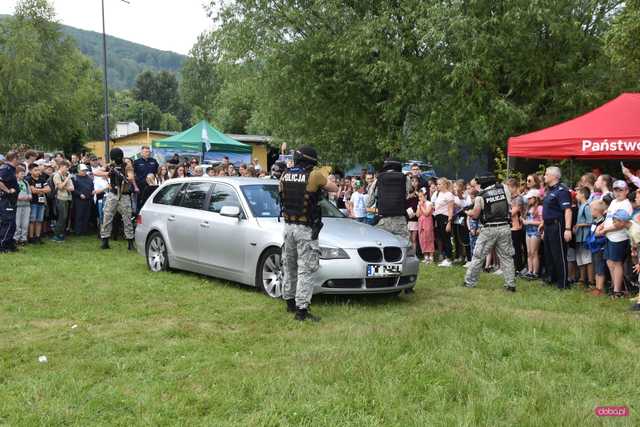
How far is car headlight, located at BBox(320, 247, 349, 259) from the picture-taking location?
777cm

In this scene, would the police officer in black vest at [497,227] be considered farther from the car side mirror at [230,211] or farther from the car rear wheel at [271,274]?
the car side mirror at [230,211]

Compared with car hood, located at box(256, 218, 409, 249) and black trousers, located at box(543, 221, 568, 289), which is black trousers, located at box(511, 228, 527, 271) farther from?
car hood, located at box(256, 218, 409, 249)

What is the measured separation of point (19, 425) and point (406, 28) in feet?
55.0

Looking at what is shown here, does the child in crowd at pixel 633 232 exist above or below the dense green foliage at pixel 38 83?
below

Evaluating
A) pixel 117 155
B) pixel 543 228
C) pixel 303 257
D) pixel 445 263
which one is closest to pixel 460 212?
pixel 445 263

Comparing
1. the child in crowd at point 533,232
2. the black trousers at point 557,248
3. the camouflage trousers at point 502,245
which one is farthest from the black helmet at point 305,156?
the child in crowd at point 533,232

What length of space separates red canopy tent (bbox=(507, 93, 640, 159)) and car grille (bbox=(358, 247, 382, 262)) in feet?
14.8

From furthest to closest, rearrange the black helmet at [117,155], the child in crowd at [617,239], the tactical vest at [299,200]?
1. the black helmet at [117,155]
2. the child in crowd at [617,239]
3. the tactical vest at [299,200]

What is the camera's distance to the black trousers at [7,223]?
12.2m

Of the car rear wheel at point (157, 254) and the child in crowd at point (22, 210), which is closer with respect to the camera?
the car rear wheel at point (157, 254)

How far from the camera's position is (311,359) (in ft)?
18.2

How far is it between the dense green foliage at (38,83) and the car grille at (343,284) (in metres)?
43.8

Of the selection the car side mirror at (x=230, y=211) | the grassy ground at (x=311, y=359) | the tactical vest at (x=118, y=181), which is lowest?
the grassy ground at (x=311, y=359)
